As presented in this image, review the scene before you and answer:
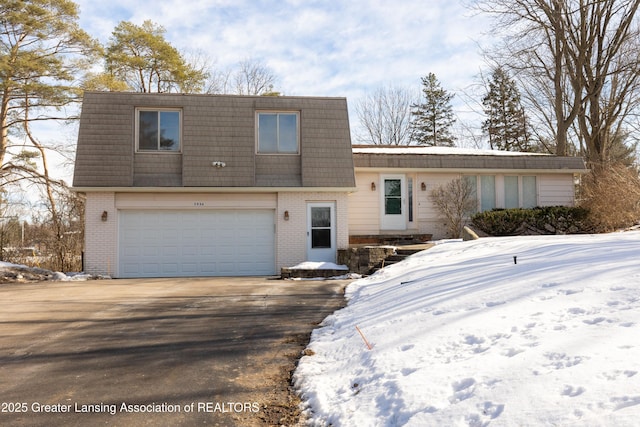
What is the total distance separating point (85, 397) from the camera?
3.59 m

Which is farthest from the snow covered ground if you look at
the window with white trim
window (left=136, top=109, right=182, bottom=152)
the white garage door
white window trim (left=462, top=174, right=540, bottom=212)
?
window (left=136, top=109, right=182, bottom=152)

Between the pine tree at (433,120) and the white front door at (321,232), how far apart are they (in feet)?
74.0

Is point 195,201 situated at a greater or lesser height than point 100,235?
greater

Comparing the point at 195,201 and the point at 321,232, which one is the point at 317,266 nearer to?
the point at 321,232

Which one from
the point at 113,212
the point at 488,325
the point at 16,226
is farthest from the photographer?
the point at 16,226

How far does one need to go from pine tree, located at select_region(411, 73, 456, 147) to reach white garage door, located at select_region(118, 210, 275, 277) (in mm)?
23707

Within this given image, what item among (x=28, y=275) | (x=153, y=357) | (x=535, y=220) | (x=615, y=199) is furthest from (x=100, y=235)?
(x=615, y=199)

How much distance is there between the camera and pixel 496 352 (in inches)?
128

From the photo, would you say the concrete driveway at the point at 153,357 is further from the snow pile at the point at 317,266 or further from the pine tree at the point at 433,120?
the pine tree at the point at 433,120

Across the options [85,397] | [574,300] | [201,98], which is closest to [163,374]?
[85,397]

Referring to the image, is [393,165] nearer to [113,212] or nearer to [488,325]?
[113,212]

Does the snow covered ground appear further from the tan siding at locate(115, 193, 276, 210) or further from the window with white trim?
the window with white trim

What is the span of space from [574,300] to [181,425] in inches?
136

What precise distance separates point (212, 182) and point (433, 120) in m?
26.0
